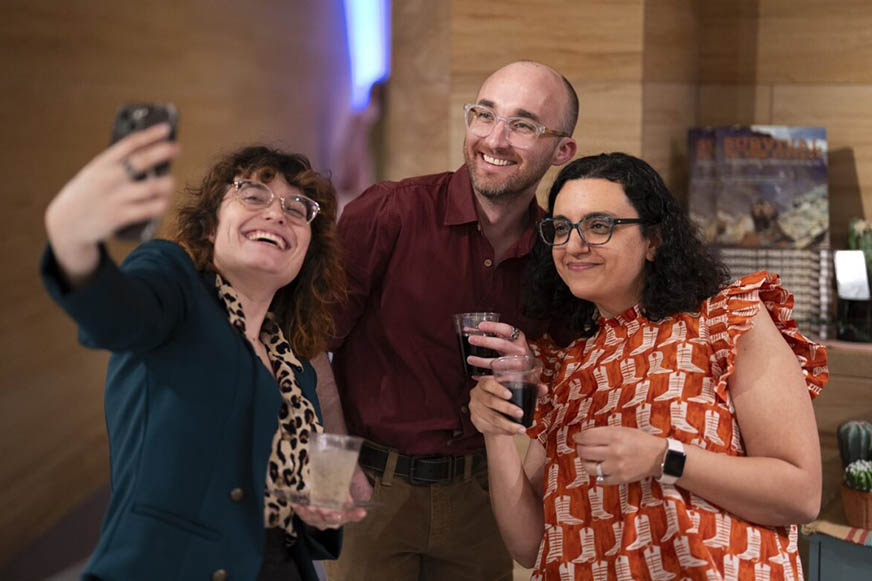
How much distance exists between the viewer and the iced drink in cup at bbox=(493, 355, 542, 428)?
76.3 inches

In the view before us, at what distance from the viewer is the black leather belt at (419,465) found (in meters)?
2.51

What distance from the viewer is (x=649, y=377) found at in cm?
202

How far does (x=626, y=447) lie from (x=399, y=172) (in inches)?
109

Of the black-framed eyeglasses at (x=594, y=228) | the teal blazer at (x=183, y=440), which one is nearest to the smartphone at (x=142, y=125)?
the teal blazer at (x=183, y=440)

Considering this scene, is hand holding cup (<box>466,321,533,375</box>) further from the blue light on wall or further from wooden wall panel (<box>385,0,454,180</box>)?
the blue light on wall

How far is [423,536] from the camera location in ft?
8.34

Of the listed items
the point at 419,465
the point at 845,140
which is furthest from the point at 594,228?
the point at 845,140

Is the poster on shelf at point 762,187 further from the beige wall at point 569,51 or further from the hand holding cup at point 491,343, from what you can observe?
the hand holding cup at point 491,343

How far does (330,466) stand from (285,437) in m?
0.21

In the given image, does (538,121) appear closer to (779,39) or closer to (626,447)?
(626,447)

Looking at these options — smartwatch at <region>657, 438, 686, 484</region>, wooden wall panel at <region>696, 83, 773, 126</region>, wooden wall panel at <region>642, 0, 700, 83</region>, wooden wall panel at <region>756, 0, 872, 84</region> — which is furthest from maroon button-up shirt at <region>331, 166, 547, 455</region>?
wooden wall panel at <region>756, 0, 872, 84</region>

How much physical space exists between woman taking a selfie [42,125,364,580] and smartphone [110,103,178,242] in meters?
0.09

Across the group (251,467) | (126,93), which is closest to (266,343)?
(251,467)

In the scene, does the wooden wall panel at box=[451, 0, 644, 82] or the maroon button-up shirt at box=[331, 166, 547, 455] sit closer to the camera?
the maroon button-up shirt at box=[331, 166, 547, 455]
